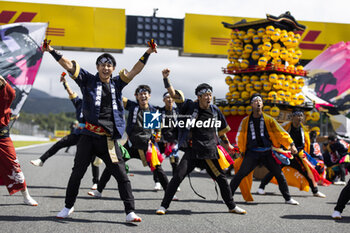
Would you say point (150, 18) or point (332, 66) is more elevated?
point (150, 18)

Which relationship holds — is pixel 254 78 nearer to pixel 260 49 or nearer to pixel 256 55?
pixel 256 55

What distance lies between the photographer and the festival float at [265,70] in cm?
1555

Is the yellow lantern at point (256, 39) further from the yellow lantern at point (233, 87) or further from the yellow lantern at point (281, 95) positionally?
the yellow lantern at point (281, 95)

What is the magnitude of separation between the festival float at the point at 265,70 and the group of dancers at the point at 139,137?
6426 mm

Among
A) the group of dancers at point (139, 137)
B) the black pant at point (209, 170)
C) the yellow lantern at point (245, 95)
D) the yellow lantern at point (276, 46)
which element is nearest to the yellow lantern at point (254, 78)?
the yellow lantern at point (245, 95)

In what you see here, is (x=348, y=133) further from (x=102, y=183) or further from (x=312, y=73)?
(x=102, y=183)

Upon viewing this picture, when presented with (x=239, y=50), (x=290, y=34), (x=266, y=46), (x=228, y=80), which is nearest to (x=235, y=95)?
(x=228, y=80)

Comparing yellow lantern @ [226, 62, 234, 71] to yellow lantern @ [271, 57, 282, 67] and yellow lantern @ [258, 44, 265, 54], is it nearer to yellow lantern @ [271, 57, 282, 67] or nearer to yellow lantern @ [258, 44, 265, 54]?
yellow lantern @ [258, 44, 265, 54]

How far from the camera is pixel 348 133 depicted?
836 inches

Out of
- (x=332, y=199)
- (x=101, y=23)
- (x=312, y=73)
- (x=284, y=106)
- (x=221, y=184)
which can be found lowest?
(x=332, y=199)

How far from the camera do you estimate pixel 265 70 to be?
1567 centimetres

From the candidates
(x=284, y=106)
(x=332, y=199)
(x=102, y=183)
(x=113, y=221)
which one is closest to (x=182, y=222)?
(x=113, y=221)

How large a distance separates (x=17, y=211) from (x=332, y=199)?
5.96 meters

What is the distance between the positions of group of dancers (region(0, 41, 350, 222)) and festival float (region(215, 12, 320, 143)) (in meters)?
6.43
